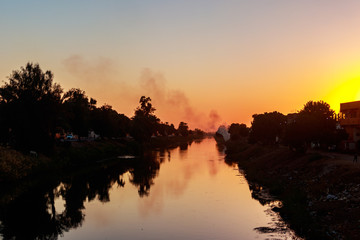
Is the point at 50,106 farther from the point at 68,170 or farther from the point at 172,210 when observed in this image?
the point at 172,210

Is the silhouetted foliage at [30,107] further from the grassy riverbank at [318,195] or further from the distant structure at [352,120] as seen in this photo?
the distant structure at [352,120]

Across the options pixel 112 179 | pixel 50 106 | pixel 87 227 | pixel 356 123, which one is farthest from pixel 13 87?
pixel 356 123

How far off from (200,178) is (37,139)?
32383mm

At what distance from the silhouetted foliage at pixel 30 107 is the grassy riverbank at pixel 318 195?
41.1 meters

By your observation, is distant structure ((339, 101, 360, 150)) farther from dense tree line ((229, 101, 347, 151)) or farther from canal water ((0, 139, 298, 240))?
canal water ((0, 139, 298, 240))

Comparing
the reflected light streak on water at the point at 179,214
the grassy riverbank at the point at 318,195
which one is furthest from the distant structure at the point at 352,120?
the reflected light streak on water at the point at 179,214

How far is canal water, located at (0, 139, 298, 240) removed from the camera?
87.6 ft

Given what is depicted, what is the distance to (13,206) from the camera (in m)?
35.7

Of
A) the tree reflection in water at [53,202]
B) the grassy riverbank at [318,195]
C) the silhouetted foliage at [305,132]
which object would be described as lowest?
the tree reflection in water at [53,202]

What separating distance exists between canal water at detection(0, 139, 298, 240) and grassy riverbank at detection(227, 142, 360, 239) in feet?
5.50

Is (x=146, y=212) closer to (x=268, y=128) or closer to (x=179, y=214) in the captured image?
(x=179, y=214)

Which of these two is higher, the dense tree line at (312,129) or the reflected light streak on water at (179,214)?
the dense tree line at (312,129)

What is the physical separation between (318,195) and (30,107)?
54077mm

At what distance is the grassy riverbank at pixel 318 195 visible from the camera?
2338cm
